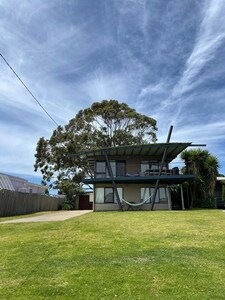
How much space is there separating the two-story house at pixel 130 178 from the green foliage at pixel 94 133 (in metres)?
9.76

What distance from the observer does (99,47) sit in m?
11.4

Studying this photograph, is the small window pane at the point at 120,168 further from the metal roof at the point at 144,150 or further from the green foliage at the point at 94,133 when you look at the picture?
the green foliage at the point at 94,133

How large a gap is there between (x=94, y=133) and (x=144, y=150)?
1269 centimetres

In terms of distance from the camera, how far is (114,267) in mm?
4270

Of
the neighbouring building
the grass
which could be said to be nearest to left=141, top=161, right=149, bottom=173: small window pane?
the neighbouring building

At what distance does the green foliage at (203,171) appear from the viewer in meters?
21.6

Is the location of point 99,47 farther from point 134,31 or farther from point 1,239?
point 1,239

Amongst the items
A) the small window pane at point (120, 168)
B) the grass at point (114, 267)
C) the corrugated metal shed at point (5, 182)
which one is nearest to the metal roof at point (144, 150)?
the small window pane at point (120, 168)

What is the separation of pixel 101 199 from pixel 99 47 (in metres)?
12.9

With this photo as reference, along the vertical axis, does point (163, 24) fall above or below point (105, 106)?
below

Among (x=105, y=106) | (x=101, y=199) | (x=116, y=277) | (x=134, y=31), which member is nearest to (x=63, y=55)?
(x=134, y=31)

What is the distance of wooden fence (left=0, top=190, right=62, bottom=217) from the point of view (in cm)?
1569

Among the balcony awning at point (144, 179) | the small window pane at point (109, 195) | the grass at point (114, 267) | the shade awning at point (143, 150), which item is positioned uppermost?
the shade awning at point (143, 150)

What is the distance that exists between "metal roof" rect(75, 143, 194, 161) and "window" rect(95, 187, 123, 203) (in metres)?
2.71
